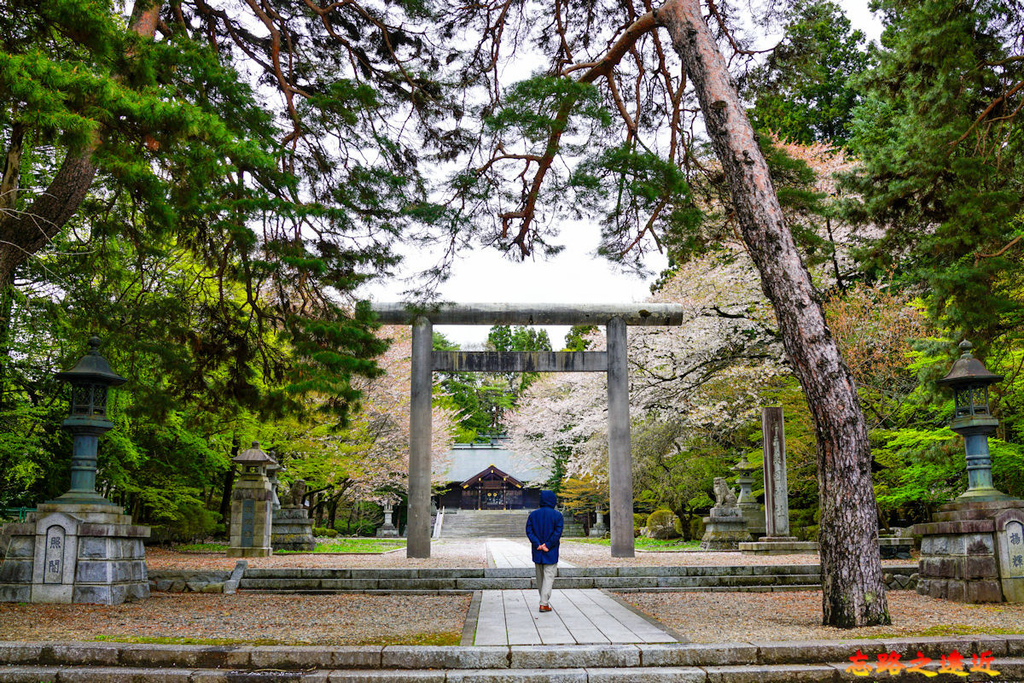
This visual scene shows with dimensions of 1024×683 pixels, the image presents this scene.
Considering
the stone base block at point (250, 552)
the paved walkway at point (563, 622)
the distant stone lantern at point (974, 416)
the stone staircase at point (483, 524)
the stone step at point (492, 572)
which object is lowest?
the stone staircase at point (483, 524)

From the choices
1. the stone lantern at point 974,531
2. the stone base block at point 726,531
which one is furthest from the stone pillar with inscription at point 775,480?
the stone lantern at point 974,531

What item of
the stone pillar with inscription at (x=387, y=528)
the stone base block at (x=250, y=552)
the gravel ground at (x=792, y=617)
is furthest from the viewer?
the stone pillar with inscription at (x=387, y=528)

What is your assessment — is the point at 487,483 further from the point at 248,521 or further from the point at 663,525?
the point at 248,521

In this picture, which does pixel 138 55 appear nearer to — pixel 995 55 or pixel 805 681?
pixel 805 681

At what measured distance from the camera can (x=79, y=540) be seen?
8.43m

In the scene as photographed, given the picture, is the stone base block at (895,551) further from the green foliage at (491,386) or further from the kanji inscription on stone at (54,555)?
the green foliage at (491,386)

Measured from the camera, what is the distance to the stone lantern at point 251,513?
1427 cm

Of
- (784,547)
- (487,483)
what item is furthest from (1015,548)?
(487,483)

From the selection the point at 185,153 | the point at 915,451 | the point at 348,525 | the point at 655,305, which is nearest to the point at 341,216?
the point at 185,153

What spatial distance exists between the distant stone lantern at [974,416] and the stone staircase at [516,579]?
Result: 210 cm

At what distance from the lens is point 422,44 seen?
9383 millimetres

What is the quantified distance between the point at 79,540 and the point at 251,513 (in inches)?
238

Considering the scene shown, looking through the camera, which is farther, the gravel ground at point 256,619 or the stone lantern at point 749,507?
the stone lantern at point 749,507

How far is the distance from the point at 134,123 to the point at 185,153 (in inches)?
17.1
